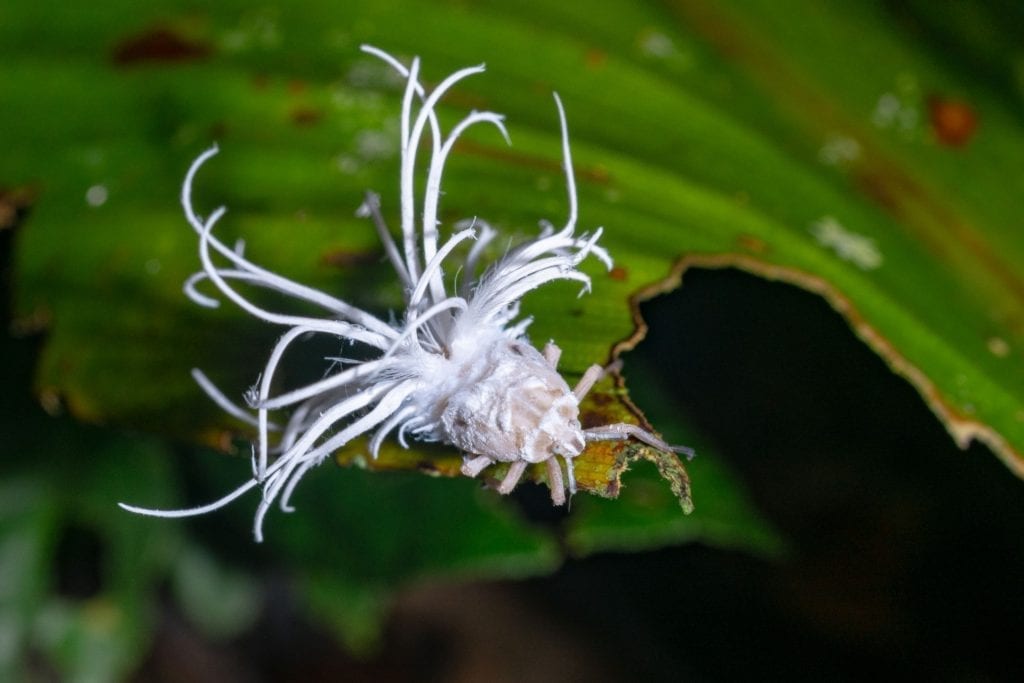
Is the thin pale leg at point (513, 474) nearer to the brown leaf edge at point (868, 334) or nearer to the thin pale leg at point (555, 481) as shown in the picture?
the thin pale leg at point (555, 481)

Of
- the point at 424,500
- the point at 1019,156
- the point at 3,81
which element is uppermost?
the point at 1019,156

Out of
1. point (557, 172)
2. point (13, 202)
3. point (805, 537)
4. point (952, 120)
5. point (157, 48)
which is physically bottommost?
point (805, 537)

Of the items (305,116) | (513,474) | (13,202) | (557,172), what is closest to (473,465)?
(513,474)

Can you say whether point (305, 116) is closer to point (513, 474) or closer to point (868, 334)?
point (513, 474)

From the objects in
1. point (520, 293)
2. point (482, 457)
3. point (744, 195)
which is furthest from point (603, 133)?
point (482, 457)

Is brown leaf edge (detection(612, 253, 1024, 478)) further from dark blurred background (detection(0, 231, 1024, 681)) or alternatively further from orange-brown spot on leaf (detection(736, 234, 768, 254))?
dark blurred background (detection(0, 231, 1024, 681))

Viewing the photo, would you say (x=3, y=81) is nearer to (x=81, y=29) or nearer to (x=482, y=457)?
(x=81, y=29)

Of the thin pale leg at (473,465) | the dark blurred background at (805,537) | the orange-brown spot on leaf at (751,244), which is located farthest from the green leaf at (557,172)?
the dark blurred background at (805,537)
